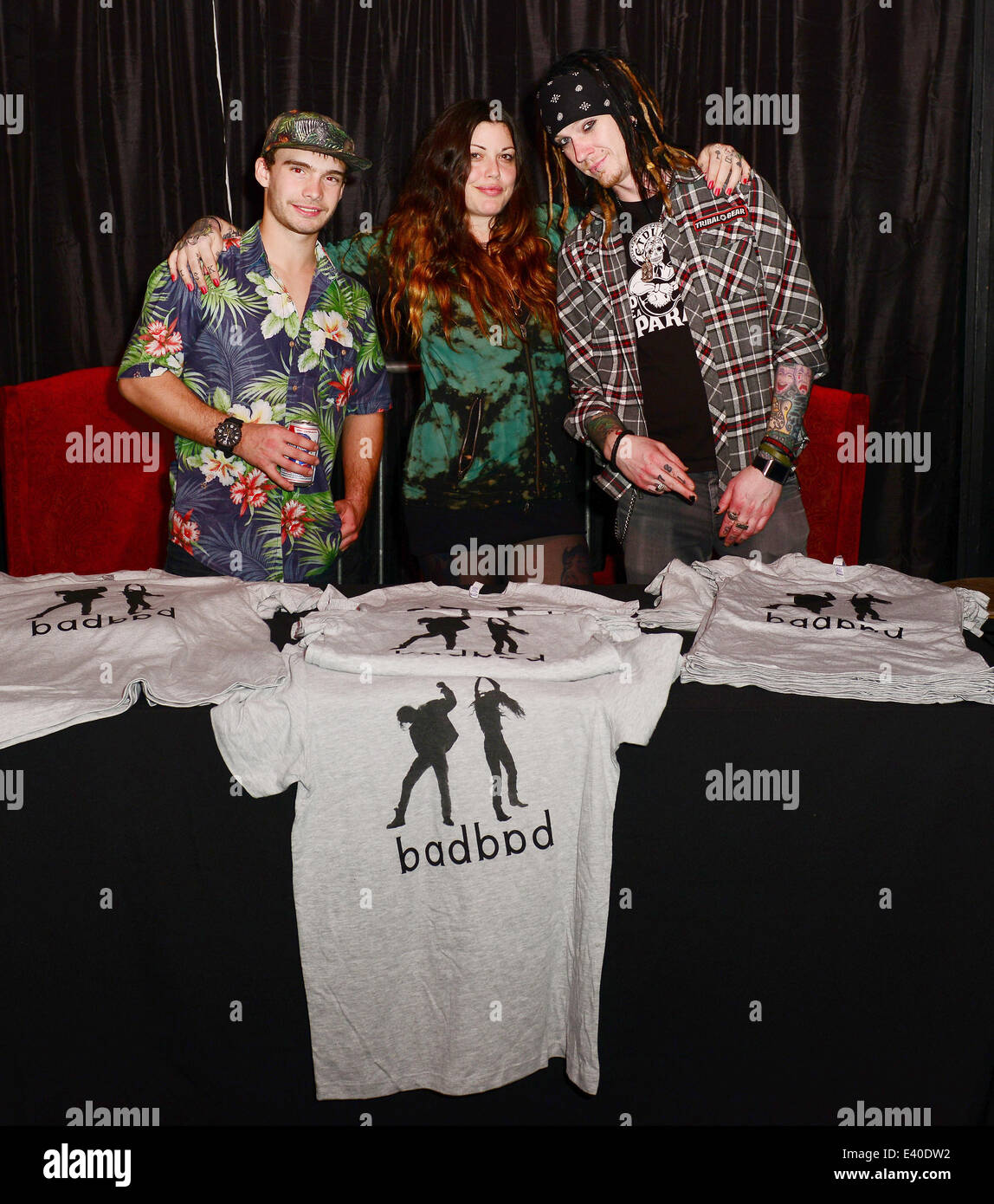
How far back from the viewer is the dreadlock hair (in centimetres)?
214

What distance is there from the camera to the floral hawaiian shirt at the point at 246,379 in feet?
7.10

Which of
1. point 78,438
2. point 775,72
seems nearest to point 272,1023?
point 78,438

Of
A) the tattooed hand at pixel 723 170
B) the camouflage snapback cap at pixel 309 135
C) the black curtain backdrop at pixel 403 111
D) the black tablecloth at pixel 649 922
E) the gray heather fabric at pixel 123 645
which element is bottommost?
the black tablecloth at pixel 649 922

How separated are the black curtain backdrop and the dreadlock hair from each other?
3.70ft

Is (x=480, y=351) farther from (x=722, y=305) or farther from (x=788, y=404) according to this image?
(x=788, y=404)

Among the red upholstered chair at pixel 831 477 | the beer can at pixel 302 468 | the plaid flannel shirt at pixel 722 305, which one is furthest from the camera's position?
the red upholstered chair at pixel 831 477

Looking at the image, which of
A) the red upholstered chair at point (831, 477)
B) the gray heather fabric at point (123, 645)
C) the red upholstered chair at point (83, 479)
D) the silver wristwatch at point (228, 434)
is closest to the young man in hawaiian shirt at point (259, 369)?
the silver wristwatch at point (228, 434)

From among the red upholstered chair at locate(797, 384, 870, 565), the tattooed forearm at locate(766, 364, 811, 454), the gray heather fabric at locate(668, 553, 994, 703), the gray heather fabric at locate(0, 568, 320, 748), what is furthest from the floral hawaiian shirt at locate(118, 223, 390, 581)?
the red upholstered chair at locate(797, 384, 870, 565)

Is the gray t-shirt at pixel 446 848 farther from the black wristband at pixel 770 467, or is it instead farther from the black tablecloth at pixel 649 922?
the black wristband at pixel 770 467

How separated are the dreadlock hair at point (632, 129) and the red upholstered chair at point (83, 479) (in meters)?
1.60

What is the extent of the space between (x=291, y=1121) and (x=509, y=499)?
4.27ft

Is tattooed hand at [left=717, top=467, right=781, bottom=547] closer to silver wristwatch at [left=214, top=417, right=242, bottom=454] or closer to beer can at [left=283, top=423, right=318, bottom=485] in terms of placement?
beer can at [left=283, top=423, right=318, bottom=485]

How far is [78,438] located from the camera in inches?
128
